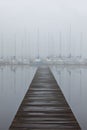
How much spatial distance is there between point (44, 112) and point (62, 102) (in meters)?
2.57

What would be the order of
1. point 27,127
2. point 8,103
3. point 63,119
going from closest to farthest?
point 27,127 < point 63,119 < point 8,103

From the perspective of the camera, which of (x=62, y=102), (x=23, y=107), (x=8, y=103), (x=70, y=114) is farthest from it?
(x=8, y=103)

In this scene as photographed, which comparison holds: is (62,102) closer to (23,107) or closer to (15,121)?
(23,107)

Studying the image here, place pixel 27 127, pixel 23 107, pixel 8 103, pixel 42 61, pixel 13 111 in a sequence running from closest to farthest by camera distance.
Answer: pixel 27 127
pixel 23 107
pixel 13 111
pixel 8 103
pixel 42 61

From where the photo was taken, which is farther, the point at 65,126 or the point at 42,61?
the point at 42,61

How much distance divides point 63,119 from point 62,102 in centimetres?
392

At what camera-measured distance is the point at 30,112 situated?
13.1 meters

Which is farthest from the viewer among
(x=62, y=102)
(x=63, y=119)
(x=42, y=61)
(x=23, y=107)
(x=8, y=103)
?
(x=42, y=61)

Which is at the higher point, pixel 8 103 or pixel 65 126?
pixel 65 126

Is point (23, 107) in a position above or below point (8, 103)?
above

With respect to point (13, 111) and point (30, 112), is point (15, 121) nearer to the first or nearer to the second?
point (30, 112)

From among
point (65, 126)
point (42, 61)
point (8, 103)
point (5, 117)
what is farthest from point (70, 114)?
point (42, 61)

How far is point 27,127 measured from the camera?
10.6m

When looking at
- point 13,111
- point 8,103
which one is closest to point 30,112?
point 13,111
